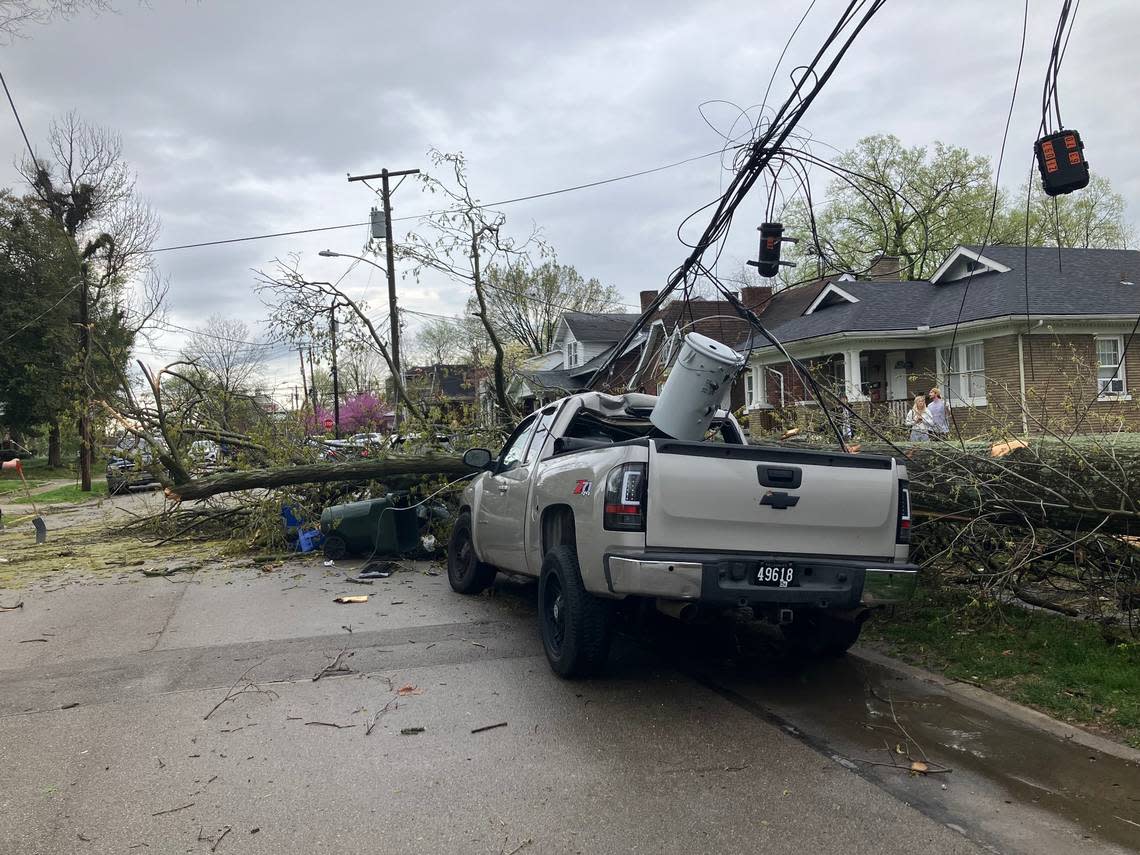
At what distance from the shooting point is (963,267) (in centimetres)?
2555

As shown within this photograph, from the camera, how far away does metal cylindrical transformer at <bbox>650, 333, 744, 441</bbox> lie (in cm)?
640

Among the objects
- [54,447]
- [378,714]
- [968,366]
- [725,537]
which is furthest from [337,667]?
[54,447]

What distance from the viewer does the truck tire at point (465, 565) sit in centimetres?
852

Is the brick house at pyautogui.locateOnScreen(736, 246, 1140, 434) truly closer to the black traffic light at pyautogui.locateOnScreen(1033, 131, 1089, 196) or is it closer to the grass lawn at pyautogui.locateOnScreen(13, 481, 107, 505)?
the black traffic light at pyautogui.locateOnScreen(1033, 131, 1089, 196)

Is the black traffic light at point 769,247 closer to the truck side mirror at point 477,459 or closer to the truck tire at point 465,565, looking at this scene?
the truck side mirror at point 477,459

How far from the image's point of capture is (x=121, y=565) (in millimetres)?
11414

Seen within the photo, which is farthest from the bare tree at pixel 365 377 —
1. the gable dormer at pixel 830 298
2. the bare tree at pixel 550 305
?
the gable dormer at pixel 830 298

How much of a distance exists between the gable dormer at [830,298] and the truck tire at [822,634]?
73.3 feet

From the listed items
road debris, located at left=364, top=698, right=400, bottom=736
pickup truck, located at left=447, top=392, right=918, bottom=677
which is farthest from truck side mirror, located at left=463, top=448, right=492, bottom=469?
road debris, located at left=364, top=698, right=400, bottom=736

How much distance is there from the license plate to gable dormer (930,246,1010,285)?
2127 cm

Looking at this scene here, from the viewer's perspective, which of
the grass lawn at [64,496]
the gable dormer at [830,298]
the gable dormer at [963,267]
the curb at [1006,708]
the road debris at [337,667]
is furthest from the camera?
the gable dormer at [830,298]

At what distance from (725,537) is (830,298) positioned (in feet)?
83.8

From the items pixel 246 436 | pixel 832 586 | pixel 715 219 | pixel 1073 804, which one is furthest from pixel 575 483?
pixel 246 436

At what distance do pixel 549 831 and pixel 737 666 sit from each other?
2.80m
